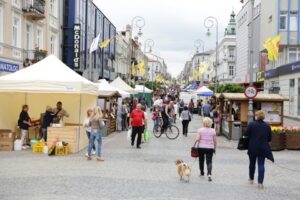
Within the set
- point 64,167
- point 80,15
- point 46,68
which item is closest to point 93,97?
point 46,68

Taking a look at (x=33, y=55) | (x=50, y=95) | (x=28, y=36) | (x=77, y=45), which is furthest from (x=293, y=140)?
(x=77, y=45)

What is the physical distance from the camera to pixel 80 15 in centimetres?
4294

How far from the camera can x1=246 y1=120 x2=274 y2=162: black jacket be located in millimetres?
10617

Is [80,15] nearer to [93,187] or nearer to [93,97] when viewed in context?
[93,97]

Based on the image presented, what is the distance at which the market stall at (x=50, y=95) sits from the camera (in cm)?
1655

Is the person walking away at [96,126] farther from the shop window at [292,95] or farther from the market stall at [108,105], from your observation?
the shop window at [292,95]

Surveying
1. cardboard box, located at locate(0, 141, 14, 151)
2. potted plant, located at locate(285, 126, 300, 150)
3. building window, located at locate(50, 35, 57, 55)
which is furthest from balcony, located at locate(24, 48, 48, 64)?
potted plant, located at locate(285, 126, 300, 150)

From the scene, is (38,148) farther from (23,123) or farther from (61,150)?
(23,123)

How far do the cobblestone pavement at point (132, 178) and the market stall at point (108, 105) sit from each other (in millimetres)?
8098

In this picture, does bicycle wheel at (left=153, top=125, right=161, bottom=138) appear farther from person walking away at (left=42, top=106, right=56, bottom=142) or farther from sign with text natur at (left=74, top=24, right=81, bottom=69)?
sign with text natur at (left=74, top=24, right=81, bottom=69)

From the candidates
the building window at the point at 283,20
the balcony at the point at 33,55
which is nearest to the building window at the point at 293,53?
the building window at the point at 283,20

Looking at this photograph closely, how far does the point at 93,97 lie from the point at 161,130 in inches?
152

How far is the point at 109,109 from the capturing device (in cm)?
2669

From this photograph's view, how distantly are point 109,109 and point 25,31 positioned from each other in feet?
25.2
